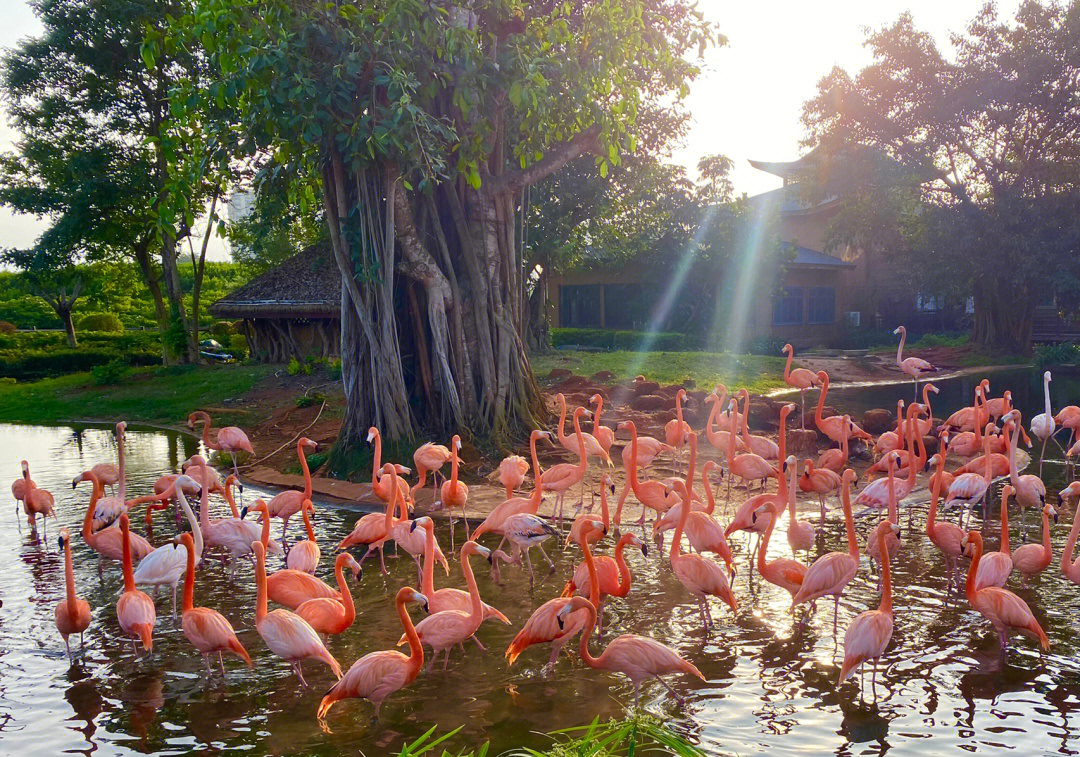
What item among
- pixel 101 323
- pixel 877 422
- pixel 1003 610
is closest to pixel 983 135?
pixel 877 422

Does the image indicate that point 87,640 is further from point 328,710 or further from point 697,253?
point 697,253

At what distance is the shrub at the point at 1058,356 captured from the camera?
92.0ft

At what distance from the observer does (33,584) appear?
7.86 metres

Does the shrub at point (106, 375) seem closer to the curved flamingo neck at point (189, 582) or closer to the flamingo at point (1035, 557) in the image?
the curved flamingo neck at point (189, 582)

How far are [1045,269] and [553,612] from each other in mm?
26050

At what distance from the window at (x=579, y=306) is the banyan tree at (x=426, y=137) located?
21.1 metres

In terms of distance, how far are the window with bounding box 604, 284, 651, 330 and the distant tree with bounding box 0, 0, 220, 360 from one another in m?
15.5

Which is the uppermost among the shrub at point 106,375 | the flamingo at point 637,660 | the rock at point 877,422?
the shrub at point 106,375

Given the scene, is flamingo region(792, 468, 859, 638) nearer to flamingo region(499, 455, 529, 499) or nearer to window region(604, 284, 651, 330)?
flamingo region(499, 455, 529, 499)

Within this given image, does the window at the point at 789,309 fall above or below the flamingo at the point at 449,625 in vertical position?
above

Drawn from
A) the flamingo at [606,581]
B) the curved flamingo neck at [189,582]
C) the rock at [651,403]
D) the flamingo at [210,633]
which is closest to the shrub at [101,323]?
the rock at [651,403]

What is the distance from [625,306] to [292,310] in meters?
14.2

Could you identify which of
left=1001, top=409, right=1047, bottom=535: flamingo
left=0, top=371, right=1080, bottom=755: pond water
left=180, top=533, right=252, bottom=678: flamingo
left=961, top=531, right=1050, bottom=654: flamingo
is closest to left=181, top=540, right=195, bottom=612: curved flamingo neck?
left=180, top=533, right=252, bottom=678: flamingo

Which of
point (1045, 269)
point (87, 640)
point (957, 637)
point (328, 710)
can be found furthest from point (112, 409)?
point (1045, 269)
